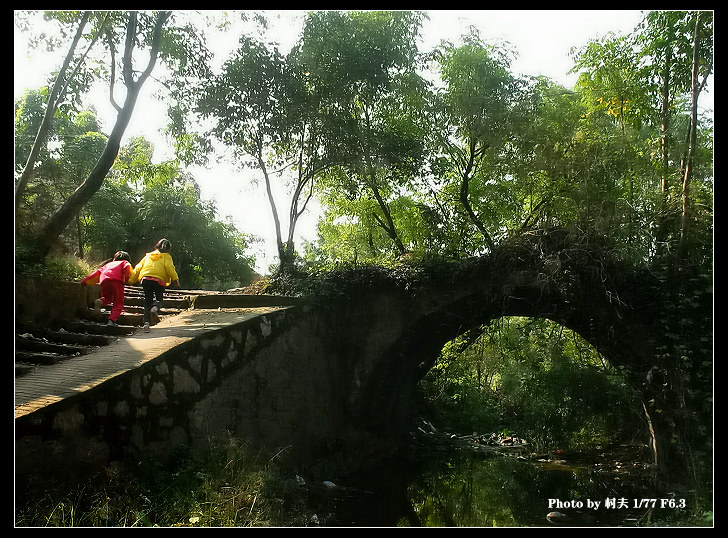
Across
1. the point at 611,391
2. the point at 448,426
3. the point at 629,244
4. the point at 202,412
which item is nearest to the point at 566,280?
the point at 629,244

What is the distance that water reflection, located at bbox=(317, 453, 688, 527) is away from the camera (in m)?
7.56

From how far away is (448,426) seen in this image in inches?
629

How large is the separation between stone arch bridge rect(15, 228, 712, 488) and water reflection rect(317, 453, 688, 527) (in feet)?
3.35

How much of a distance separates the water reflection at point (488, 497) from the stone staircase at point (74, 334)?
3863 mm

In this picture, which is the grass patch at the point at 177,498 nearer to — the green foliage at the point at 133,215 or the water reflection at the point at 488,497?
the water reflection at the point at 488,497

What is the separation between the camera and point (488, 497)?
362 inches

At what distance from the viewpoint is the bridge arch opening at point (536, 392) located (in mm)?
12586

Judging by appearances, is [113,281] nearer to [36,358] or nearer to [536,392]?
[36,358]

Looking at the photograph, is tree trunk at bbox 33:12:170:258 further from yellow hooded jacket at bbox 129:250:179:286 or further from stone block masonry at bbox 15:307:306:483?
stone block masonry at bbox 15:307:306:483

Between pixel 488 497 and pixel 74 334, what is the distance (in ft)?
22.2

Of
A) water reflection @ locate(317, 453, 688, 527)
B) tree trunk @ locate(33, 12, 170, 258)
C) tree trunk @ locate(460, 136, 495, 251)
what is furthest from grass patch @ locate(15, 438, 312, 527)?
tree trunk @ locate(460, 136, 495, 251)

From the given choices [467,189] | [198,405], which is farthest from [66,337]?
[467,189]

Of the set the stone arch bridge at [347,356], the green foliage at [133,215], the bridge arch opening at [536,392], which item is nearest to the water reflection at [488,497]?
the stone arch bridge at [347,356]
